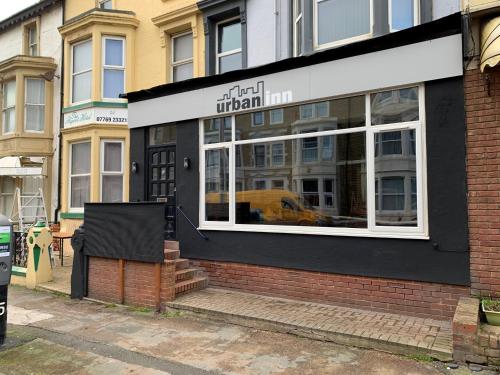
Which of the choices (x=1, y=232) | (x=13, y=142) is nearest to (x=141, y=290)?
(x=1, y=232)

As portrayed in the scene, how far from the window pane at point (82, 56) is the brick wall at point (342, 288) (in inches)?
293

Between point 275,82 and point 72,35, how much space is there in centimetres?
789

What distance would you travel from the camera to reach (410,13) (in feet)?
22.2

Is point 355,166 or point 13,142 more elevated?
point 13,142

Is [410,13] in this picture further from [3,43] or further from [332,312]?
[3,43]

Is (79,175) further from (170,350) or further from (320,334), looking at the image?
(320,334)

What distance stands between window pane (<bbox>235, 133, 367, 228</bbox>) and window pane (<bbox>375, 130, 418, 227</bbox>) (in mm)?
238

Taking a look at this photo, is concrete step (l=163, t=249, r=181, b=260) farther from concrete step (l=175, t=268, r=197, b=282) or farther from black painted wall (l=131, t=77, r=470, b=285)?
black painted wall (l=131, t=77, r=470, b=285)

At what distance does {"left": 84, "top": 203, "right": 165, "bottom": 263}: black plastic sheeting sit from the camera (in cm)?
677

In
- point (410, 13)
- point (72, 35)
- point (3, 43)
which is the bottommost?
point (410, 13)

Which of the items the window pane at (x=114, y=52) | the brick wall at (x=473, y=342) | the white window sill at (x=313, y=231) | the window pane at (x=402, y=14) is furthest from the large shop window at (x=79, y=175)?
the brick wall at (x=473, y=342)

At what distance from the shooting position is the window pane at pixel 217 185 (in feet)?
25.6

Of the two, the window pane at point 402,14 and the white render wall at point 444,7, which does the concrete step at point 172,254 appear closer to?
the window pane at point 402,14

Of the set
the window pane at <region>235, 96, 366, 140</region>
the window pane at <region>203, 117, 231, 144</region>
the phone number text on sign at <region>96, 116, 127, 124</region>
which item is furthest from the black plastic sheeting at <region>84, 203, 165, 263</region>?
the phone number text on sign at <region>96, 116, 127, 124</region>
